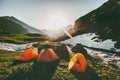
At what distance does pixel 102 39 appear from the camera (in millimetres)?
54000

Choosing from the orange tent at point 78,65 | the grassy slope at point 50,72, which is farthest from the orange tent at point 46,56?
the orange tent at point 78,65

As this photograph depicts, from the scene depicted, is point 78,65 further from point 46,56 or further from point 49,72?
point 46,56

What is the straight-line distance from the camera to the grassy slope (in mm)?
26641

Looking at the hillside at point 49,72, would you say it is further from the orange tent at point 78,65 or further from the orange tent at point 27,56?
the orange tent at point 27,56

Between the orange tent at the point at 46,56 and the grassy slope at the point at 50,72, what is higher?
the orange tent at the point at 46,56

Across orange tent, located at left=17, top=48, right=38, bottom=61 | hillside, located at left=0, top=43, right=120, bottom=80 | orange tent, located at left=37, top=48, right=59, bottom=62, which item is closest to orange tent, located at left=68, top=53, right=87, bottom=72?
hillside, located at left=0, top=43, right=120, bottom=80

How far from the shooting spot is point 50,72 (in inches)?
1119

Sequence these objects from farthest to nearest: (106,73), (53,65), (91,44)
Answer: (91,44) → (53,65) → (106,73)

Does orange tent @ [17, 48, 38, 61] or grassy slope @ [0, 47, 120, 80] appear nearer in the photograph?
grassy slope @ [0, 47, 120, 80]

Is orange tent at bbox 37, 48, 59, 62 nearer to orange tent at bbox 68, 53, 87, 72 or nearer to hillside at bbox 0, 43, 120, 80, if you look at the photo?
hillside at bbox 0, 43, 120, 80

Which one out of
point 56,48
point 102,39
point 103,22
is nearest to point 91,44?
point 102,39

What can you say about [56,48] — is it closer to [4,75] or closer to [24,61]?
[24,61]

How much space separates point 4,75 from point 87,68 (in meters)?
10.5

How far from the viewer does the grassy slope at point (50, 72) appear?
26641 mm
